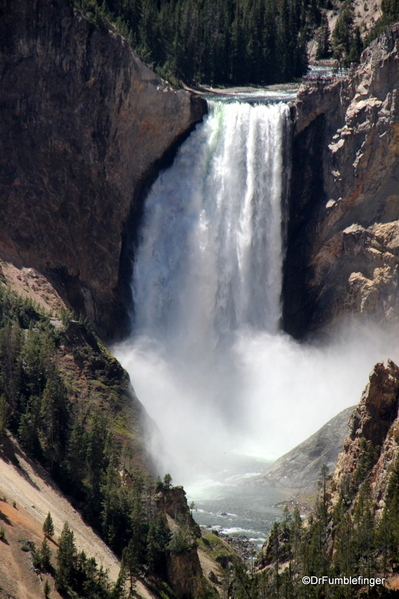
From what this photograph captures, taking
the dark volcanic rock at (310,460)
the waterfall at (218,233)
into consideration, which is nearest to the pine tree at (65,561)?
the dark volcanic rock at (310,460)

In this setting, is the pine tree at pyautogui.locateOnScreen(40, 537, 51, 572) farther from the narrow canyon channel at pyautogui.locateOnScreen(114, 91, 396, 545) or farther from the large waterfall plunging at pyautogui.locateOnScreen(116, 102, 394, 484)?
the large waterfall plunging at pyautogui.locateOnScreen(116, 102, 394, 484)

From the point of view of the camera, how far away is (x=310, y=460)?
212 ft

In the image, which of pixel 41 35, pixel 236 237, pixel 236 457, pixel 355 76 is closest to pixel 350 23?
pixel 355 76

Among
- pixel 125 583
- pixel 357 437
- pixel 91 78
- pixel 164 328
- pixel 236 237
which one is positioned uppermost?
pixel 91 78

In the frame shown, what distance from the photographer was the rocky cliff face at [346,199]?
256 feet

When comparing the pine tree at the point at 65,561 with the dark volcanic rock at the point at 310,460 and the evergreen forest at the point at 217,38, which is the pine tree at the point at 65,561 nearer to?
the dark volcanic rock at the point at 310,460

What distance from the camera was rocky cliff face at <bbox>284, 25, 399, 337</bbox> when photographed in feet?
256

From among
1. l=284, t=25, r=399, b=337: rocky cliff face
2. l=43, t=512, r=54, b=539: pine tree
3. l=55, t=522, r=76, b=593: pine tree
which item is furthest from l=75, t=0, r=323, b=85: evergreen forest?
l=55, t=522, r=76, b=593: pine tree

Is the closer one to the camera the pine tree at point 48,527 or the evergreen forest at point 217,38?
the pine tree at point 48,527

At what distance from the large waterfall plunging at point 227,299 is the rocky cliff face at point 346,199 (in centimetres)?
237

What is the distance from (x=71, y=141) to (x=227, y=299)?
78.8 feet

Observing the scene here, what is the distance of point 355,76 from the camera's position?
81.5 metres

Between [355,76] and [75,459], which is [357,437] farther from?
[355,76]

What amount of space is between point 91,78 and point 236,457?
41511 millimetres
